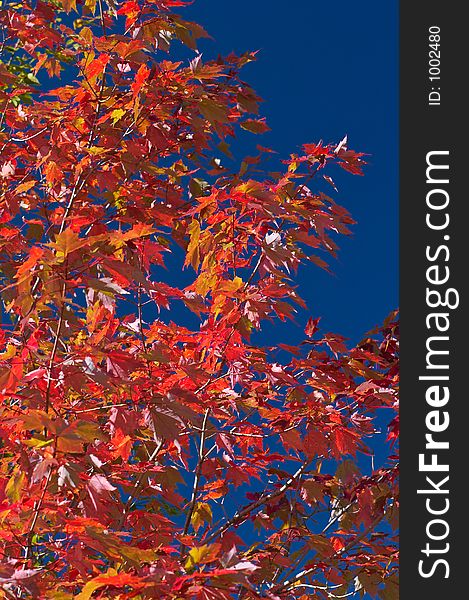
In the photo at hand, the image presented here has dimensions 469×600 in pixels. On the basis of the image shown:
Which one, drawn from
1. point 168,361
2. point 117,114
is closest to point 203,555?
point 168,361

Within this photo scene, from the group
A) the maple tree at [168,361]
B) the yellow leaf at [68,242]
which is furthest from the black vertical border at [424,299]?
the yellow leaf at [68,242]

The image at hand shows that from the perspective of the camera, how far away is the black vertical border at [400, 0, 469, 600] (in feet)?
12.1

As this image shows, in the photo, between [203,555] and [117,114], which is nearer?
[203,555]

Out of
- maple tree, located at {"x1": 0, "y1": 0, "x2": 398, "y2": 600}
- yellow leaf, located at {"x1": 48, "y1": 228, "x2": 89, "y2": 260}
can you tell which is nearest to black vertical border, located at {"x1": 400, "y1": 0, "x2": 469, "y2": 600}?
maple tree, located at {"x1": 0, "y1": 0, "x2": 398, "y2": 600}

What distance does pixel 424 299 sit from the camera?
12.8ft

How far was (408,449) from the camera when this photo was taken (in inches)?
150

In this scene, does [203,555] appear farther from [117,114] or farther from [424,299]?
[117,114]

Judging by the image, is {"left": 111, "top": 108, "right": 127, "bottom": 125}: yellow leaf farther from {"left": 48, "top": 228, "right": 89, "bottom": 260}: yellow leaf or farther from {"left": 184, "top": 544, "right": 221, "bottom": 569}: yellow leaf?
{"left": 184, "top": 544, "right": 221, "bottom": 569}: yellow leaf

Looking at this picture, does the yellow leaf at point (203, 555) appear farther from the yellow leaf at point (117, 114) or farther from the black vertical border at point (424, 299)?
the yellow leaf at point (117, 114)

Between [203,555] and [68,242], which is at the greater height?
[68,242]

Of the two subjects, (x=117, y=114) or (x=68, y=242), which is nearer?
(x=68, y=242)

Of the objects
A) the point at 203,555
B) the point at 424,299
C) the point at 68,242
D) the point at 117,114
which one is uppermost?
the point at 117,114

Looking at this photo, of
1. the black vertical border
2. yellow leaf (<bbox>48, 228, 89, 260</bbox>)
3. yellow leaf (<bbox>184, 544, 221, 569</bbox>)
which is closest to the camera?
yellow leaf (<bbox>184, 544, 221, 569</bbox>)

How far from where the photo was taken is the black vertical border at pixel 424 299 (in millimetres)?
3697
